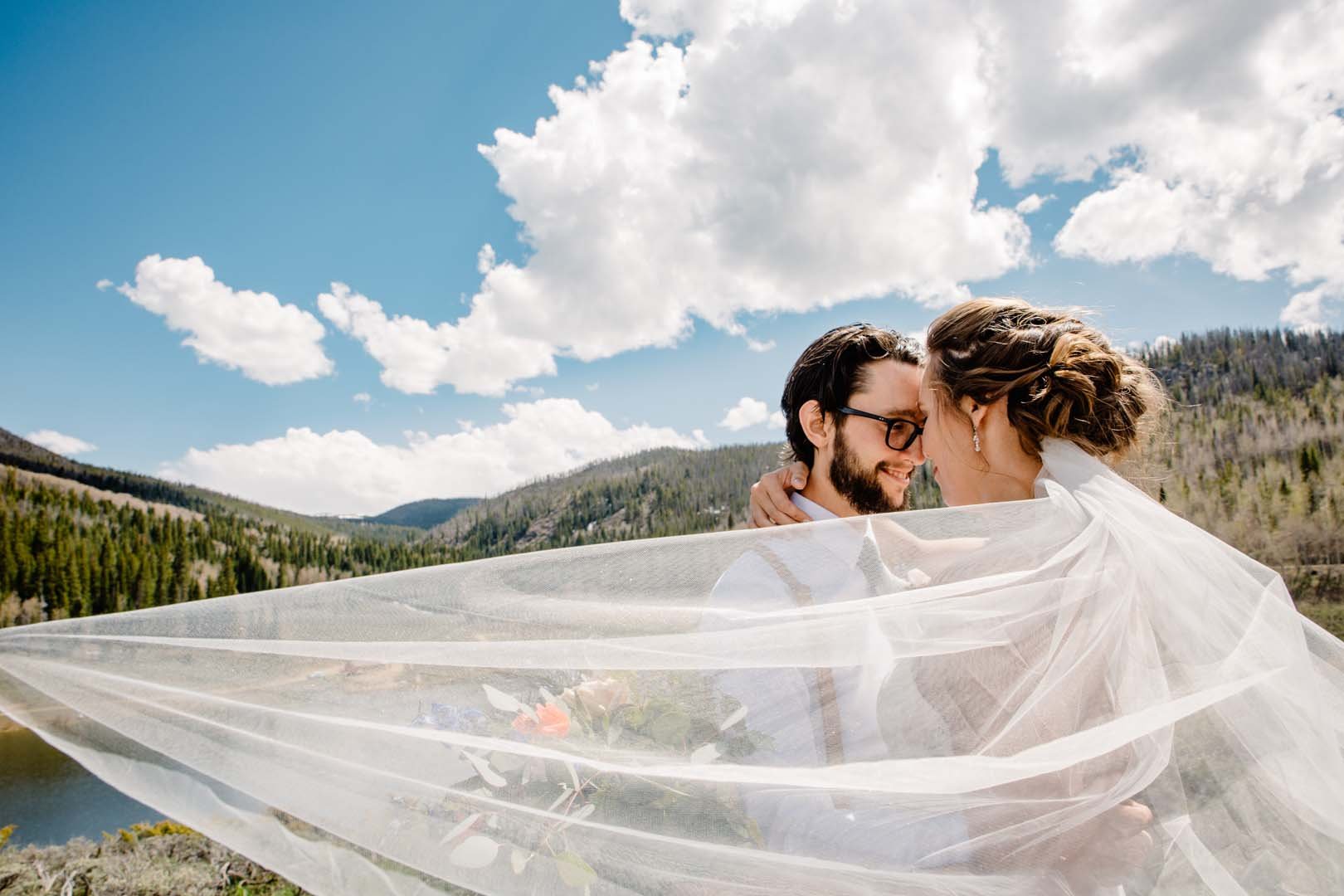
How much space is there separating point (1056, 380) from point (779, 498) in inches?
55.9

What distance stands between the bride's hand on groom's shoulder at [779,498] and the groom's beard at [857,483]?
0.20m

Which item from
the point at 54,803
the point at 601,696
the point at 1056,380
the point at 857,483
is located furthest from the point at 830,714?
the point at 54,803

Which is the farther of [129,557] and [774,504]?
[129,557]

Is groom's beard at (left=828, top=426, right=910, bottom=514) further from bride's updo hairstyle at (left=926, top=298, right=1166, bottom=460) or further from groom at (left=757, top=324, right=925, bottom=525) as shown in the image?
bride's updo hairstyle at (left=926, top=298, right=1166, bottom=460)

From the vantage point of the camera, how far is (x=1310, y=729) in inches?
68.2

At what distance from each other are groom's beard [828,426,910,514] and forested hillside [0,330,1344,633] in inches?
38.4

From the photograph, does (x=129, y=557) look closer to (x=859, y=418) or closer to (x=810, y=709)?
(x=859, y=418)

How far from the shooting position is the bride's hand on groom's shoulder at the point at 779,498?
324cm

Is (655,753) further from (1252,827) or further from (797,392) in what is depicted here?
(797,392)

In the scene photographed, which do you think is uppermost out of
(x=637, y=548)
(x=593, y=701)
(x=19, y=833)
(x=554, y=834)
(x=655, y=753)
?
(x=637, y=548)

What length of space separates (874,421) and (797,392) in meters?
0.46

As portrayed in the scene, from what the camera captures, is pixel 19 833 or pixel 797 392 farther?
pixel 19 833

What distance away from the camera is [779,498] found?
3.33 m

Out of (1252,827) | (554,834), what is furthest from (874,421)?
(554,834)
